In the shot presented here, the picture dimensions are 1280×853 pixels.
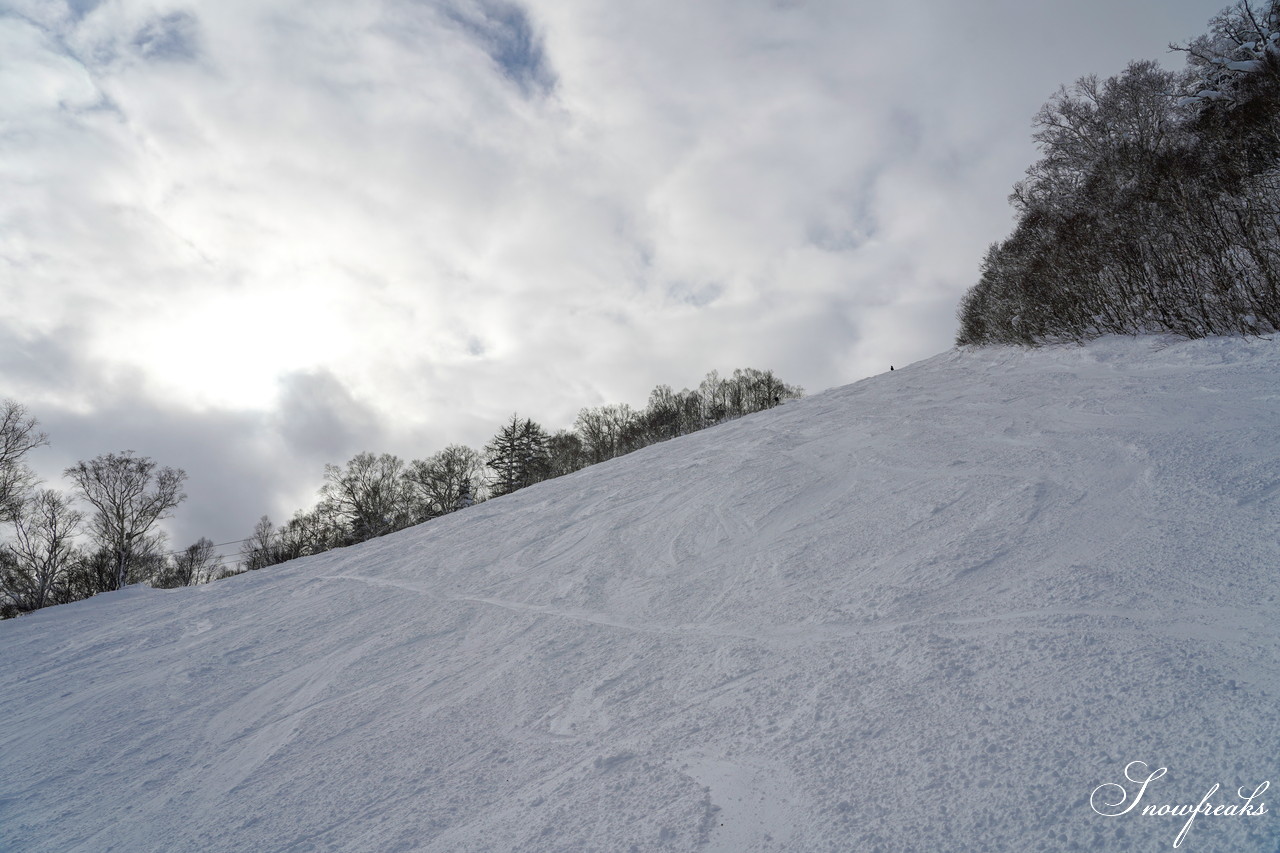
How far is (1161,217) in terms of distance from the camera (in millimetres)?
10461

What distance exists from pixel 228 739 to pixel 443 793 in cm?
235

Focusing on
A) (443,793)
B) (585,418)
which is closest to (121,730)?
(443,793)

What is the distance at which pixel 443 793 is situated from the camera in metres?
2.94

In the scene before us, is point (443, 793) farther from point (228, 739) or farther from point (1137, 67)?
point (1137, 67)

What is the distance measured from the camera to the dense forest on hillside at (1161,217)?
29.5 ft

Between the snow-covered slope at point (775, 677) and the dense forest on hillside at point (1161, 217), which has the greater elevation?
the dense forest on hillside at point (1161, 217)
